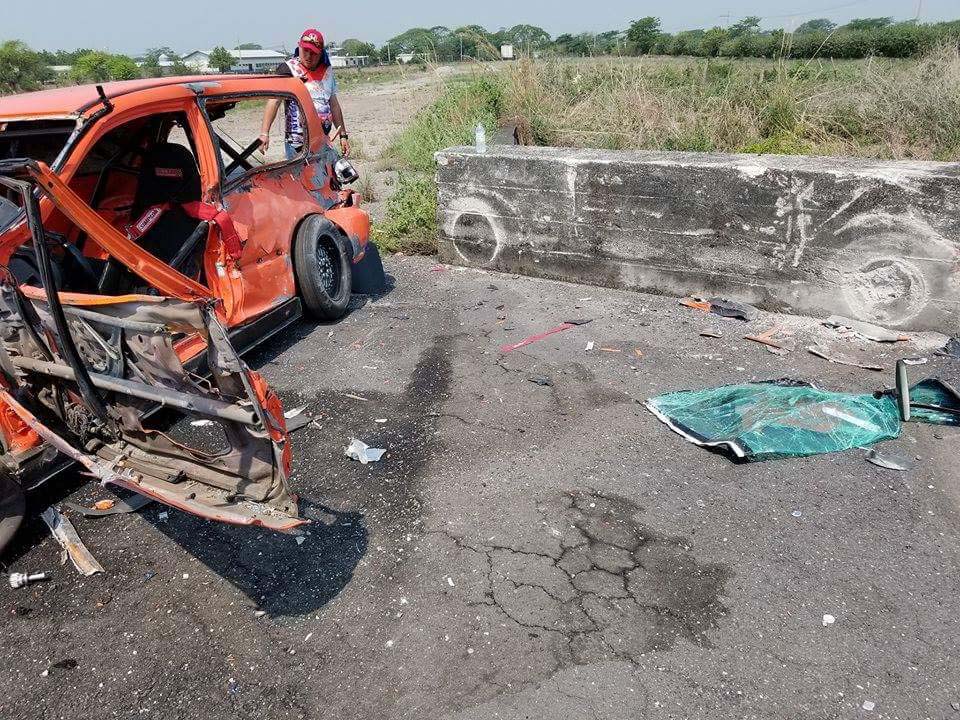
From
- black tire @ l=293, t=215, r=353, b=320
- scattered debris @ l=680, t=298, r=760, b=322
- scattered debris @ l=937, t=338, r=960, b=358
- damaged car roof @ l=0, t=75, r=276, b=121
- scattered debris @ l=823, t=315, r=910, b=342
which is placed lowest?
scattered debris @ l=937, t=338, r=960, b=358

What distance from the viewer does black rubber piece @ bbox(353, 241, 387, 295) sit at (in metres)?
6.72

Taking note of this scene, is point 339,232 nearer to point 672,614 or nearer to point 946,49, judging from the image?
point 672,614

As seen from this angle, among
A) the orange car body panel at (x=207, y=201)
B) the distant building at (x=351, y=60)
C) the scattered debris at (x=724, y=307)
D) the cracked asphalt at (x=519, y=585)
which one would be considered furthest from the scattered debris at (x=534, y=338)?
the distant building at (x=351, y=60)

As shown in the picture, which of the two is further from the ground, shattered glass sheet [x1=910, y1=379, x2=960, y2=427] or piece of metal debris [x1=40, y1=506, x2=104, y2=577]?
piece of metal debris [x1=40, y1=506, x2=104, y2=577]

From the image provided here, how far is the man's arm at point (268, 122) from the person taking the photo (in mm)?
5961

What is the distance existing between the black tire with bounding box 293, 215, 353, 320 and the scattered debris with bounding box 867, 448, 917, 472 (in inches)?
158

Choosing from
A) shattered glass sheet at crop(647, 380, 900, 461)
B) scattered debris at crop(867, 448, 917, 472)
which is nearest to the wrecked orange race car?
shattered glass sheet at crop(647, 380, 900, 461)

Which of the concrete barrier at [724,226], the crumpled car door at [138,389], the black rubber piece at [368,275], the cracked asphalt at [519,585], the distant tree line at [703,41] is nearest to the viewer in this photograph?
the cracked asphalt at [519,585]

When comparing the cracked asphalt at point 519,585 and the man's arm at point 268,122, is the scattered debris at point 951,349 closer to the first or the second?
the cracked asphalt at point 519,585

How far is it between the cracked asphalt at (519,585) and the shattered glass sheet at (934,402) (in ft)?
0.36

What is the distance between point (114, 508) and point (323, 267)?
8.92 ft

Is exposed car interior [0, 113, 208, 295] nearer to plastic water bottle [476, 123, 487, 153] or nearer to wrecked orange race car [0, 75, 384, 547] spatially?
wrecked orange race car [0, 75, 384, 547]

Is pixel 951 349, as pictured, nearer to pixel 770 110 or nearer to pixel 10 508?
pixel 770 110


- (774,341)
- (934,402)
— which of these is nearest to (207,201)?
(774,341)
